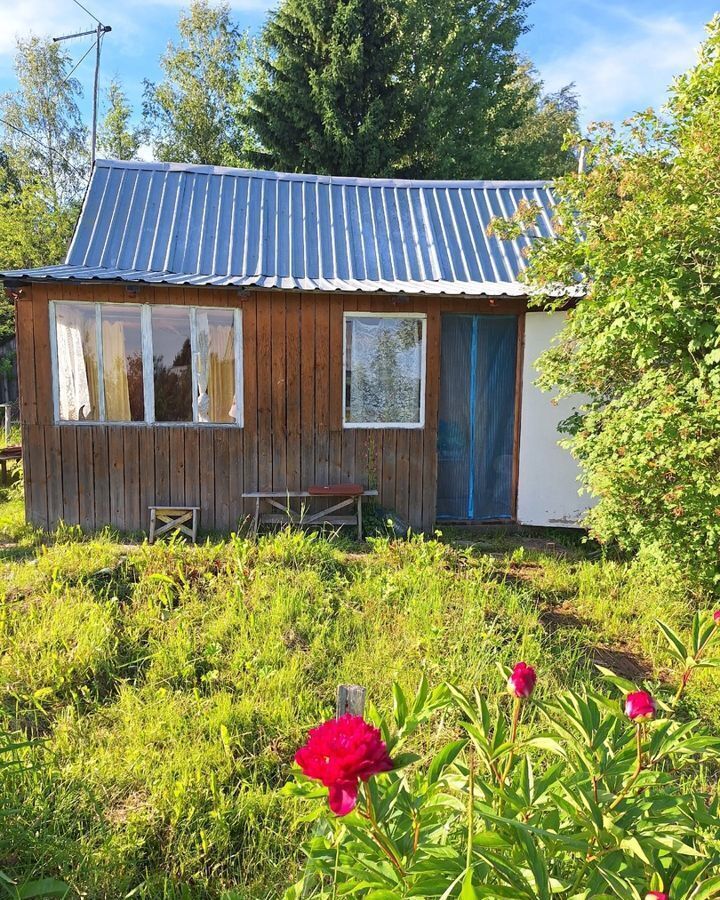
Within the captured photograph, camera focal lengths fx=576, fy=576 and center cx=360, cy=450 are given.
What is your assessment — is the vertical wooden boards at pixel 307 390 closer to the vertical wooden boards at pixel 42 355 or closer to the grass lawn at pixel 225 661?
the grass lawn at pixel 225 661

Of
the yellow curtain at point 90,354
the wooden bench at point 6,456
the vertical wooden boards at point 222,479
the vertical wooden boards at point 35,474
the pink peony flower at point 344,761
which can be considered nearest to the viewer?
the pink peony flower at point 344,761

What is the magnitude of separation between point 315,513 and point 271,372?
1.64m

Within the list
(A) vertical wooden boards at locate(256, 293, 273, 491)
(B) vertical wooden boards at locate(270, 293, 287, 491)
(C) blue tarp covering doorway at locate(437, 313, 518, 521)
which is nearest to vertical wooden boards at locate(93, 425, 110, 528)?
(A) vertical wooden boards at locate(256, 293, 273, 491)

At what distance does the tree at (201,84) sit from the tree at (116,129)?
145 cm

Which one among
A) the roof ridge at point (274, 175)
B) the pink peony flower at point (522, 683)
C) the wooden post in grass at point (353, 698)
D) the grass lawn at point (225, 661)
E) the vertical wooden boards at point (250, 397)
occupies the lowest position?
the grass lawn at point (225, 661)

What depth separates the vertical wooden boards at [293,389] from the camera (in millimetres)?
6297

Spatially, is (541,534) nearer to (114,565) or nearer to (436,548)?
(436,548)

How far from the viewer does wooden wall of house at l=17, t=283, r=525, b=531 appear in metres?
6.07

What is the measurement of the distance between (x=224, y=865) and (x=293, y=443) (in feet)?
14.9

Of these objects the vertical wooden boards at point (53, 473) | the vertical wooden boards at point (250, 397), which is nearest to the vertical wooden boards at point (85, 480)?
the vertical wooden boards at point (53, 473)

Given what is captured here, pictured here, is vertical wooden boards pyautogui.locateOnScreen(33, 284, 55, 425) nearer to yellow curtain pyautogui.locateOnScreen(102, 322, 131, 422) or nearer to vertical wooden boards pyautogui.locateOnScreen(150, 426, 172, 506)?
yellow curtain pyautogui.locateOnScreen(102, 322, 131, 422)

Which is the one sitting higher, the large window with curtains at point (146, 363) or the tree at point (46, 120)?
the tree at point (46, 120)

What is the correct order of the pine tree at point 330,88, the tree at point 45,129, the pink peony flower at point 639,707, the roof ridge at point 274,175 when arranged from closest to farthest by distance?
the pink peony flower at point 639,707, the roof ridge at point 274,175, the pine tree at point 330,88, the tree at point 45,129

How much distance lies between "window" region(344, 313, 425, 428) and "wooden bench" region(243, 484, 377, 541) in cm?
82
